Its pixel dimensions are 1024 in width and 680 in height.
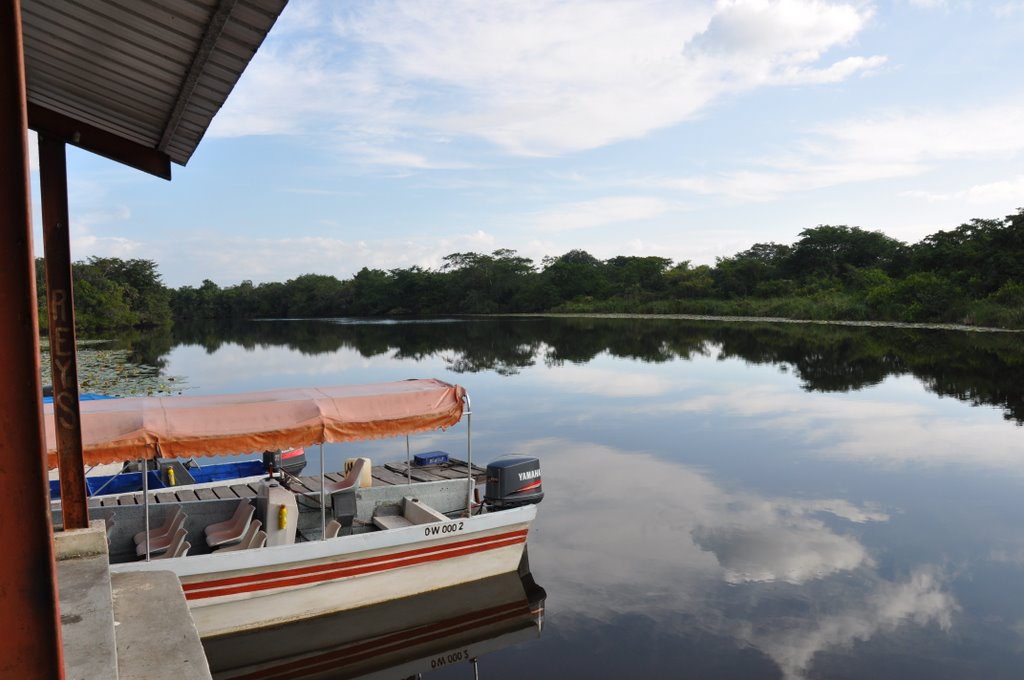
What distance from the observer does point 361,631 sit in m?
7.21

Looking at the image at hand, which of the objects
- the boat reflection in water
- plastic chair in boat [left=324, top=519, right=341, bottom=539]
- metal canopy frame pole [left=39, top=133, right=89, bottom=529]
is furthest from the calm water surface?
metal canopy frame pole [left=39, top=133, right=89, bottom=529]

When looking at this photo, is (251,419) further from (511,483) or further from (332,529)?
(511,483)

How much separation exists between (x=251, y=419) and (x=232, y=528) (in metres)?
1.51

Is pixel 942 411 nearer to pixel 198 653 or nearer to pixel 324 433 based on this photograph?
pixel 324 433

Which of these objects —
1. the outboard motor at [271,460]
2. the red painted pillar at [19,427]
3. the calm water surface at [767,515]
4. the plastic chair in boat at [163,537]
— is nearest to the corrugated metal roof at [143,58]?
the red painted pillar at [19,427]

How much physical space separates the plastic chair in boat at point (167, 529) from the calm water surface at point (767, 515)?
9.99 ft

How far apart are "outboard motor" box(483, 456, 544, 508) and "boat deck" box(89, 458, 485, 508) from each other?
3.45 ft

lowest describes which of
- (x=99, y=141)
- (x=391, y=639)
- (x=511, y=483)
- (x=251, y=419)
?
(x=391, y=639)

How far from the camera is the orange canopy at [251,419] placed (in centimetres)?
636

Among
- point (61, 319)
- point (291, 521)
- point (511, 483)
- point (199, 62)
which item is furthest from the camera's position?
point (511, 483)

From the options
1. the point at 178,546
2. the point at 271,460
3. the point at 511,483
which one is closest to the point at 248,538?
the point at 178,546

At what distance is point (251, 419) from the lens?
273 inches

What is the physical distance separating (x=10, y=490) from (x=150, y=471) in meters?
9.92

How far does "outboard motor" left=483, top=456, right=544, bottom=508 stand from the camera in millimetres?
8781
